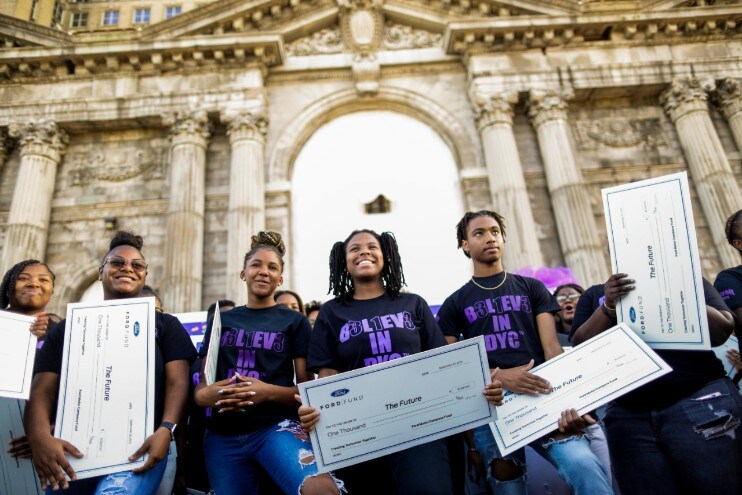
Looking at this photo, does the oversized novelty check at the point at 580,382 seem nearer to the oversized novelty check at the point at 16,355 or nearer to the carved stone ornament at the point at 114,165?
the oversized novelty check at the point at 16,355

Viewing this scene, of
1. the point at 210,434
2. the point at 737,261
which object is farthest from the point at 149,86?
the point at 737,261

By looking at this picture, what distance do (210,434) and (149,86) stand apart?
13.2 metres

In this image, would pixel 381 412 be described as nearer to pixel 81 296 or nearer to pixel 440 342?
pixel 440 342

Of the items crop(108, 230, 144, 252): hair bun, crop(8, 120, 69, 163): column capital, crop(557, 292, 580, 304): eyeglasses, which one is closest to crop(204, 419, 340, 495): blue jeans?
crop(108, 230, 144, 252): hair bun

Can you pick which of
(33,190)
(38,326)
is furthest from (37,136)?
(38,326)

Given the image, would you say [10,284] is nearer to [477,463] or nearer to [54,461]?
[54,461]

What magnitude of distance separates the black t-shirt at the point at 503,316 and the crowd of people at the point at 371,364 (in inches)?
0.4

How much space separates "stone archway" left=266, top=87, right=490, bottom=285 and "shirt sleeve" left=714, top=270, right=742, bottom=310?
31.9ft

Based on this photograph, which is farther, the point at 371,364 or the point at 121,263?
the point at 121,263

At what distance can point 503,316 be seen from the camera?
3.66m

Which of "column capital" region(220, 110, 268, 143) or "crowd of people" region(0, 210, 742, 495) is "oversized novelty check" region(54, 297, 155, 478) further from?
"column capital" region(220, 110, 268, 143)

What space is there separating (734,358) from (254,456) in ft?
13.2

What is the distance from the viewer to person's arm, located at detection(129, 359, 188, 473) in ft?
9.41

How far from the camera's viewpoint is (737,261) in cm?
1235
